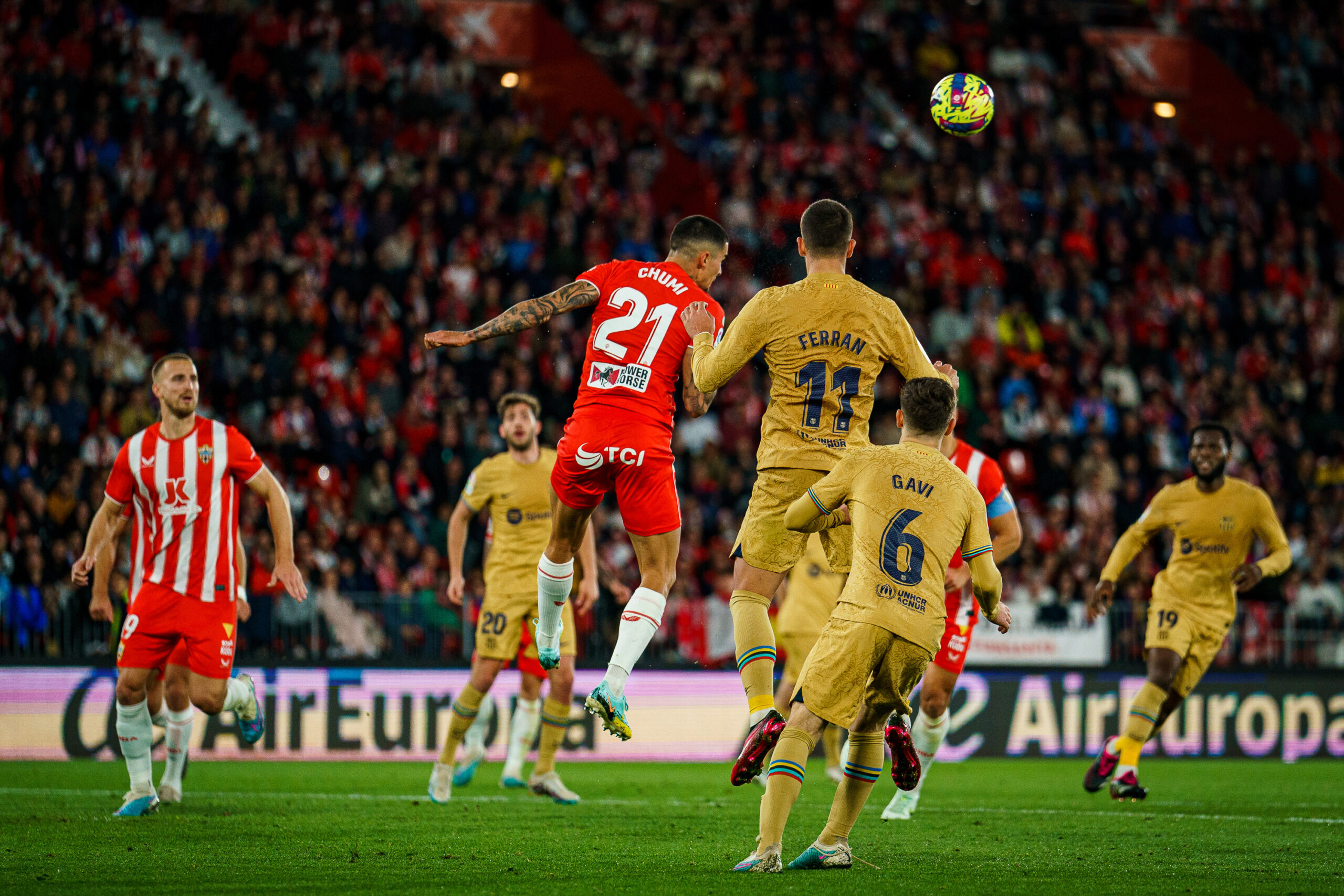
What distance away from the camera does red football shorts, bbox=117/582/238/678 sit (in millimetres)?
9422

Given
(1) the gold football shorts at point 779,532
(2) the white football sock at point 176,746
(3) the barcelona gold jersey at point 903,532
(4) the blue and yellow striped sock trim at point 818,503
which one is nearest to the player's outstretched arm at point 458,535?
(2) the white football sock at point 176,746

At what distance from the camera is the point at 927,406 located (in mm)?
6785

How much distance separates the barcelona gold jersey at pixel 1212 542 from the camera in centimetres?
1166

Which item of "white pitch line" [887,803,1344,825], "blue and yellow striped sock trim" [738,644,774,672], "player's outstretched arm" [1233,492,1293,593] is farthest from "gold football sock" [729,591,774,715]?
"player's outstretched arm" [1233,492,1293,593]

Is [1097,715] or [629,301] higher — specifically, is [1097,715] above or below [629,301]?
below

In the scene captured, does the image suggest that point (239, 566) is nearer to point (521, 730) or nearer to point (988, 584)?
A: point (521, 730)

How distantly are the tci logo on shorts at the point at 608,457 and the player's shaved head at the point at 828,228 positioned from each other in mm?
1385

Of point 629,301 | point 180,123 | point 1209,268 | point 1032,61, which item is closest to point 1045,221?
point 1209,268

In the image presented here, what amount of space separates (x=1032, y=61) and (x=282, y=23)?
42.0 ft

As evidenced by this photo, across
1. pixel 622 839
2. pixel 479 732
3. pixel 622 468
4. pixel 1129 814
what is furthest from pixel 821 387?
pixel 479 732

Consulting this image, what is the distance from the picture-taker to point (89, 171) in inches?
760

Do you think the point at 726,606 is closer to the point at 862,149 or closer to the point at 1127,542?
the point at 1127,542

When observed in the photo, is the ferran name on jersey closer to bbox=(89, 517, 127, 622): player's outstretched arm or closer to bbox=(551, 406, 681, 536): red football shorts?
bbox=(551, 406, 681, 536): red football shorts

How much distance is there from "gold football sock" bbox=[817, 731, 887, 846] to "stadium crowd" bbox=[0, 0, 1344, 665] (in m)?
9.39
